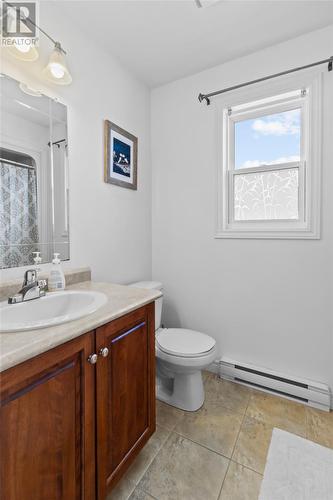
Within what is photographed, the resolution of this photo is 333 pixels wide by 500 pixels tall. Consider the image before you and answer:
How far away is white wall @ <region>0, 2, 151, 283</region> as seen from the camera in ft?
4.34

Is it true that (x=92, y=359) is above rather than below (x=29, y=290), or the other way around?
below

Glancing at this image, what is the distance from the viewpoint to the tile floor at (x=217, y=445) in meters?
1.07

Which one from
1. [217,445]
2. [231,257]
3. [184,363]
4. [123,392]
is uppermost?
[231,257]

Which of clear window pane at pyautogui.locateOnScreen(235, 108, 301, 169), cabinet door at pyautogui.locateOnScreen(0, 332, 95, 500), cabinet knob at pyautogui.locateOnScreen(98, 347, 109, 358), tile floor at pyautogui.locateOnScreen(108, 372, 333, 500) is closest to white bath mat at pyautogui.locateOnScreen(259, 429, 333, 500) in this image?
tile floor at pyautogui.locateOnScreen(108, 372, 333, 500)

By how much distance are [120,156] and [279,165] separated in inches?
48.8

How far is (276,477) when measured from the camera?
1113mm

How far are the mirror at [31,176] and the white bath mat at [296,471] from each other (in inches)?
62.4

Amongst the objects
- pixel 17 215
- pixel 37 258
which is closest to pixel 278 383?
pixel 37 258

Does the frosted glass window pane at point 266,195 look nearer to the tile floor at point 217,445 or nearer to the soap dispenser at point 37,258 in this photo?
the tile floor at point 217,445

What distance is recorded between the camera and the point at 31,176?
1.24m

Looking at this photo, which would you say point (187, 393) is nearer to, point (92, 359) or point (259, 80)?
point (92, 359)

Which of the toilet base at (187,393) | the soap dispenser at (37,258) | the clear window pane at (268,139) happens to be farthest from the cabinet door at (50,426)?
the clear window pane at (268,139)

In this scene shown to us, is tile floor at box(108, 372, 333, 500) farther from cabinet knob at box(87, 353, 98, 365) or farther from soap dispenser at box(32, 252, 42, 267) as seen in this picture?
soap dispenser at box(32, 252, 42, 267)

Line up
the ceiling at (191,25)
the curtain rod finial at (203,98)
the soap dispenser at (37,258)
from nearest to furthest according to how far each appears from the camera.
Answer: the soap dispenser at (37,258)
the ceiling at (191,25)
the curtain rod finial at (203,98)
